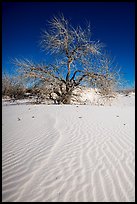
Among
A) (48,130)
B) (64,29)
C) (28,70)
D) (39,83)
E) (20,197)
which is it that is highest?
(64,29)

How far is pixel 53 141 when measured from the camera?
5094mm

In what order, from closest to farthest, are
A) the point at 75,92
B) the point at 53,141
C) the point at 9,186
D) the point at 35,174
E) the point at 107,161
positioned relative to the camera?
the point at 9,186 → the point at 35,174 → the point at 107,161 → the point at 53,141 → the point at 75,92

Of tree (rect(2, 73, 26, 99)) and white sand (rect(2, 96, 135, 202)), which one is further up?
tree (rect(2, 73, 26, 99))

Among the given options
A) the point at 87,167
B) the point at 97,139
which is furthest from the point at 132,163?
the point at 97,139

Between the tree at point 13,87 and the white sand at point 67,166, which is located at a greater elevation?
the tree at point 13,87

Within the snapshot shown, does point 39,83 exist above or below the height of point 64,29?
below

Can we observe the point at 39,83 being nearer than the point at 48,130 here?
No

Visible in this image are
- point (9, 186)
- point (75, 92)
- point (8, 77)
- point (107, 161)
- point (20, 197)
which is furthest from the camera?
point (8, 77)

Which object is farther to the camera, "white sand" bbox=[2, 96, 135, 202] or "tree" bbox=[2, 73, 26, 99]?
"tree" bbox=[2, 73, 26, 99]

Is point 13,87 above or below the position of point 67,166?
above

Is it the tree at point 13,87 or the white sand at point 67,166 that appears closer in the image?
the white sand at point 67,166

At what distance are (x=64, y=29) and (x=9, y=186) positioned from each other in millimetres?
15840

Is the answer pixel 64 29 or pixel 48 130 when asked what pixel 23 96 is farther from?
pixel 48 130

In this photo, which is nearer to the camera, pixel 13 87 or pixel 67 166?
pixel 67 166
